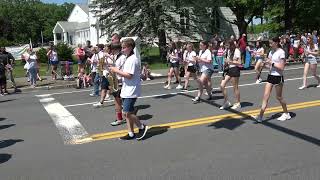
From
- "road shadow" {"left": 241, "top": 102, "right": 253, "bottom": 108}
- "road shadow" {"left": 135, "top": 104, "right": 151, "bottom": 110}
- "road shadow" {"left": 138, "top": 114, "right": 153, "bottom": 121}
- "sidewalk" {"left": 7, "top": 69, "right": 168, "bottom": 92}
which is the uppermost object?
"road shadow" {"left": 241, "top": 102, "right": 253, "bottom": 108}

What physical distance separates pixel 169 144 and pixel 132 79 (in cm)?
127

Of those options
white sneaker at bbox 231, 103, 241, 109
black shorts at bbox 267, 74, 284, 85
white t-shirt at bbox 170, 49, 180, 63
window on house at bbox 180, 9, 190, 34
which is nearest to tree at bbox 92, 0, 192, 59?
window on house at bbox 180, 9, 190, 34

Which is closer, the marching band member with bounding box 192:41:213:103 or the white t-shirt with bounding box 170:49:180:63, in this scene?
the marching band member with bounding box 192:41:213:103

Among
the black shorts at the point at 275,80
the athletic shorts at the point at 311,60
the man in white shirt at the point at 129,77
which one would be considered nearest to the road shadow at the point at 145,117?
the man in white shirt at the point at 129,77

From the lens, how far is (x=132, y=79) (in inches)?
307

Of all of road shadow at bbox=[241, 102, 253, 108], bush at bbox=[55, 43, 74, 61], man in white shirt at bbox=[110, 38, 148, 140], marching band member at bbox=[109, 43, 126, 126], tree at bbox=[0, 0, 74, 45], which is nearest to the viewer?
man in white shirt at bbox=[110, 38, 148, 140]

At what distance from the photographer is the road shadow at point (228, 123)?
8866 mm

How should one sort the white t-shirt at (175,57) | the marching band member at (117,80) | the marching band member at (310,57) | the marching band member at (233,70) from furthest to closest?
the white t-shirt at (175,57) < the marching band member at (310,57) < the marching band member at (233,70) < the marching band member at (117,80)

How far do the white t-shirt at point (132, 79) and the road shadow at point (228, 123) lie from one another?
1980 mm

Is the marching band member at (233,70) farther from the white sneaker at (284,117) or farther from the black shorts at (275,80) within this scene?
the black shorts at (275,80)

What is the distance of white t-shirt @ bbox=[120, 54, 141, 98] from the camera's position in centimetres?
768

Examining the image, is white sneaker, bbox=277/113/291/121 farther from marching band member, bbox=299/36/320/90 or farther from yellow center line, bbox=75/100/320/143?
marching band member, bbox=299/36/320/90

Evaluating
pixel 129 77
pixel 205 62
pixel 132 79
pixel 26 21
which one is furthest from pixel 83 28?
pixel 129 77

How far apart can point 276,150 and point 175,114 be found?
375cm
